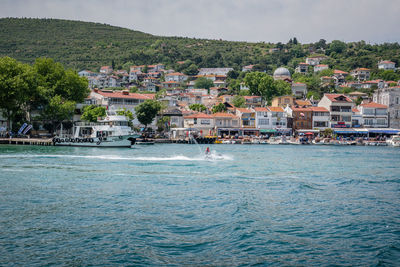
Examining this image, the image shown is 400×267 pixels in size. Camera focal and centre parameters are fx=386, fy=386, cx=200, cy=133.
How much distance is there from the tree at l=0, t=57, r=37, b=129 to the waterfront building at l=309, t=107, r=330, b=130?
5230 centimetres

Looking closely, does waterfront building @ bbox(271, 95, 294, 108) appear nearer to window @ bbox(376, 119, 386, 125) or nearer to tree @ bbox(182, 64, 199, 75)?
window @ bbox(376, 119, 386, 125)

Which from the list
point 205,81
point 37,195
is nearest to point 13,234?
point 37,195

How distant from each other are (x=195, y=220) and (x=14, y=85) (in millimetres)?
44229

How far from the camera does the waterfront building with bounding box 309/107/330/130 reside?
78.3 meters

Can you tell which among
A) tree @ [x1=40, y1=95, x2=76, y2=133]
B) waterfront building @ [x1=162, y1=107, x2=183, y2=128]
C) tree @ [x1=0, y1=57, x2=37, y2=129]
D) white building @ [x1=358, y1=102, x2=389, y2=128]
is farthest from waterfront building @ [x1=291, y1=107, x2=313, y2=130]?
tree @ [x1=0, y1=57, x2=37, y2=129]

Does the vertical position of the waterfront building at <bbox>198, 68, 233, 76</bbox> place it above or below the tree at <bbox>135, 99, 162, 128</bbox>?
above

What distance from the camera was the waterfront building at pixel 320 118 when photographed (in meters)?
78.3

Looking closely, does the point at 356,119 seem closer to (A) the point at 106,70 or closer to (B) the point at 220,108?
(B) the point at 220,108

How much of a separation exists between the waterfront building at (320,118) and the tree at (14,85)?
52.3 meters

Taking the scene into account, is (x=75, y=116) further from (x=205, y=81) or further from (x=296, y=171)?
(x=205, y=81)

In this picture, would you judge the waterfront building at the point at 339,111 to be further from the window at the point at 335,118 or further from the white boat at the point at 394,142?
the white boat at the point at 394,142

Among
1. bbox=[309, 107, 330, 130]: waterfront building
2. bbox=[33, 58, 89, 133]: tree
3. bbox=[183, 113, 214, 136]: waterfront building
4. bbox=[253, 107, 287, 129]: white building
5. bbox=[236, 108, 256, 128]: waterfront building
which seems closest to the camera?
bbox=[33, 58, 89, 133]: tree

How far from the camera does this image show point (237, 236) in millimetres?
11156

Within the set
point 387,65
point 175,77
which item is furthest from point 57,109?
point 387,65
